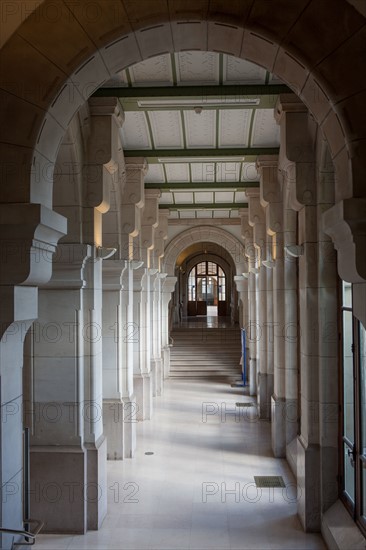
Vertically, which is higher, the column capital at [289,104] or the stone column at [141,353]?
the column capital at [289,104]

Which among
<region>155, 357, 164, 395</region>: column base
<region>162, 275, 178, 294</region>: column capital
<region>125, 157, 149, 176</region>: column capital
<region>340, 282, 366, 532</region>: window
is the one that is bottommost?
<region>155, 357, 164, 395</region>: column base

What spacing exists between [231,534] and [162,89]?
5911mm

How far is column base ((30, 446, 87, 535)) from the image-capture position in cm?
667

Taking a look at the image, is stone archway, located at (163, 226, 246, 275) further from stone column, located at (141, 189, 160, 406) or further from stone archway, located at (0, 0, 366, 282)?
stone archway, located at (0, 0, 366, 282)

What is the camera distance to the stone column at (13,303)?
3.62 metres

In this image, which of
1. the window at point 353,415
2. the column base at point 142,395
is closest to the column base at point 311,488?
the window at point 353,415

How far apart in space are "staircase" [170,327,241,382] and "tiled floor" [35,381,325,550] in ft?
21.0

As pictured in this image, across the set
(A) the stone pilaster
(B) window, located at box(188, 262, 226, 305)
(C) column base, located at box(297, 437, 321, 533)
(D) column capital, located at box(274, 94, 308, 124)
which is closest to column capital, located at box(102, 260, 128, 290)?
(A) the stone pilaster

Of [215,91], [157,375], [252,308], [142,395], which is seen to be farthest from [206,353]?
[215,91]

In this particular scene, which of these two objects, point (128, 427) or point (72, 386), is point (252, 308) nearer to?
point (128, 427)

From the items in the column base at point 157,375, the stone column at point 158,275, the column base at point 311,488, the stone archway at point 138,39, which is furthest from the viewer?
the stone column at point 158,275

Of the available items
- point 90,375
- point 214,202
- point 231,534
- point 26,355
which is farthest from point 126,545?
point 214,202

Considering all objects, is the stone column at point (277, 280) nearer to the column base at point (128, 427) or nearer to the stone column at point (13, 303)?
the column base at point (128, 427)

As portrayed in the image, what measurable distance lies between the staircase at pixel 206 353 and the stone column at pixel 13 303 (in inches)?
601
